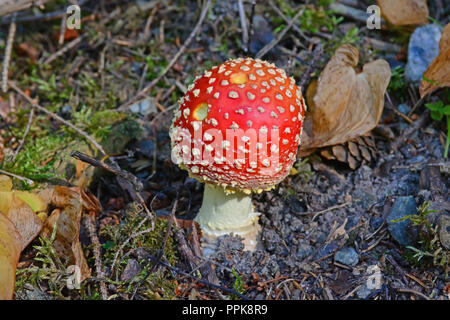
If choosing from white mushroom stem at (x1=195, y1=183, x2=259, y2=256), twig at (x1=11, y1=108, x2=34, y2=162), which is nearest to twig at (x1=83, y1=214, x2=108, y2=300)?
white mushroom stem at (x1=195, y1=183, x2=259, y2=256)

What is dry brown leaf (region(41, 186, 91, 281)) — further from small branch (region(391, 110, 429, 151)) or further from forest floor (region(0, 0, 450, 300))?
small branch (region(391, 110, 429, 151))

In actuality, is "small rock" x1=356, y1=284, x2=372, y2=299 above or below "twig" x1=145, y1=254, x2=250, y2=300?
below

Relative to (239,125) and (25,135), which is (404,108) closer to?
(239,125)

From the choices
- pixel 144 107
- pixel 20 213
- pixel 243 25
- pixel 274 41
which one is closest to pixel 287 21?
pixel 274 41

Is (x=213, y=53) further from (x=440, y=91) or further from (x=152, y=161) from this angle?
(x=440, y=91)

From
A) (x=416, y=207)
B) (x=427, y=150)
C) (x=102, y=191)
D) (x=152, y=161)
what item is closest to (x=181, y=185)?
(x=152, y=161)
